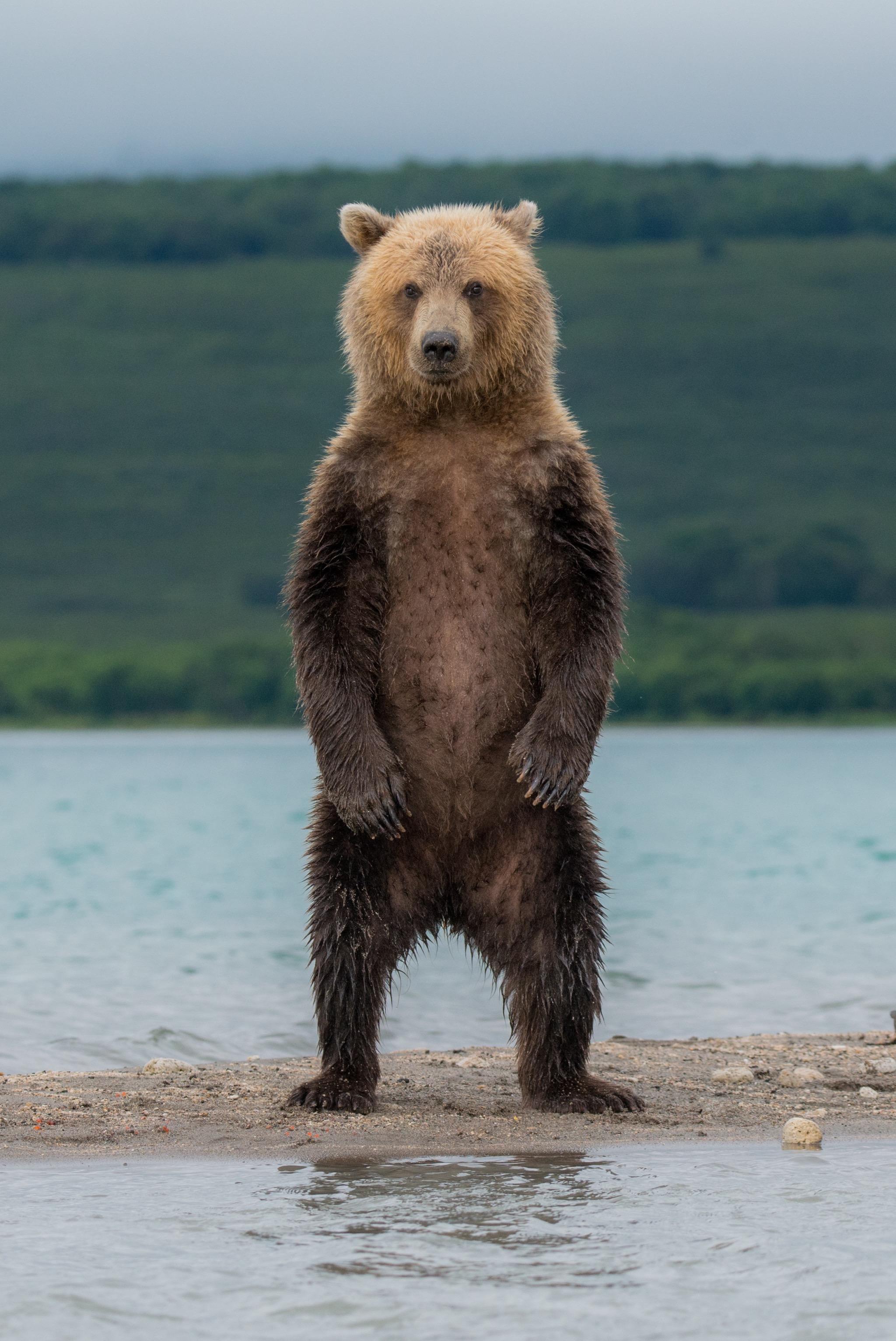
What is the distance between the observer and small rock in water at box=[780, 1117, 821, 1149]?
5.97m

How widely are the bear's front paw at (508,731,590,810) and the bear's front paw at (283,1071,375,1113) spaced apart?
1.29 metres

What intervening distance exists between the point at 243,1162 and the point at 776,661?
108 m

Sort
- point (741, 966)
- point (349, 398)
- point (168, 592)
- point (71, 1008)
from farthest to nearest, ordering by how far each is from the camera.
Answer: point (168, 592)
point (741, 966)
point (71, 1008)
point (349, 398)

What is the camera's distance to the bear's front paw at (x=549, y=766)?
21.5ft

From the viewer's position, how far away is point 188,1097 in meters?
7.02

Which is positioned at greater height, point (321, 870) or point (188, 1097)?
point (321, 870)

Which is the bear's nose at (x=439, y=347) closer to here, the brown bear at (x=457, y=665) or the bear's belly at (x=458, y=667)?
the brown bear at (x=457, y=665)

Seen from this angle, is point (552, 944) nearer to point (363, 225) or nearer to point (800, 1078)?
point (800, 1078)

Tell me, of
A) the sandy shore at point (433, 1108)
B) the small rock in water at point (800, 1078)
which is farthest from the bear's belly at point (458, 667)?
the small rock in water at point (800, 1078)

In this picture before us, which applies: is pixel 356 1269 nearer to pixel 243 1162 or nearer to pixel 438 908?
pixel 243 1162

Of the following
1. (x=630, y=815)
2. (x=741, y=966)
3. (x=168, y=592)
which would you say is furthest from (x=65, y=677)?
(x=741, y=966)

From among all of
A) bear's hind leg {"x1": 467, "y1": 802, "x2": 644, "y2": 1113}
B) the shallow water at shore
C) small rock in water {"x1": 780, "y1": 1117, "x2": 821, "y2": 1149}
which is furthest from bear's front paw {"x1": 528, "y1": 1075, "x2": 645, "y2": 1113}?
the shallow water at shore

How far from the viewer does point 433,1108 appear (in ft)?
22.8

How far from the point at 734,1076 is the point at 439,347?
11.1 feet
